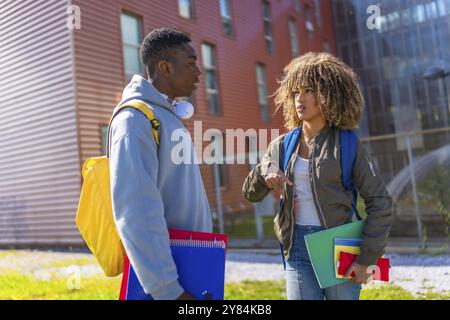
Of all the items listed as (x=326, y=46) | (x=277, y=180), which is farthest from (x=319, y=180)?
(x=326, y=46)

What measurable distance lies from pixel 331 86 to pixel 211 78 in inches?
263

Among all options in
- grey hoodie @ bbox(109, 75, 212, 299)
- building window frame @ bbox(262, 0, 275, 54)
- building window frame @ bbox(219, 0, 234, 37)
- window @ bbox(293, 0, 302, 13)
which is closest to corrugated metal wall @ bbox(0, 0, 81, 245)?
grey hoodie @ bbox(109, 75, 212, 299)

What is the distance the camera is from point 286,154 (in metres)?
1.95

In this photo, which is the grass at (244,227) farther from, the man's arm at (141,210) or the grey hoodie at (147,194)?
the man's arm at (141,210)

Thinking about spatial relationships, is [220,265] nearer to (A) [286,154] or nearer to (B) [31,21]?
(A) [286,154]

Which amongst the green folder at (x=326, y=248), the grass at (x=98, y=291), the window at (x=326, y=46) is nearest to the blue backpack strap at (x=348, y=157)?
the green folder at (x=326, y=248)

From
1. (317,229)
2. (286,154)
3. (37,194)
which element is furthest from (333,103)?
(37,194)

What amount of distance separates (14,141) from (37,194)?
69 centimetres

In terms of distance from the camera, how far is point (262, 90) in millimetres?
10805

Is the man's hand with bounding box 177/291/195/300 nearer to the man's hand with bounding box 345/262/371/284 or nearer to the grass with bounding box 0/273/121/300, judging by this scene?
the man's hand with bounding box 345/262/371/284

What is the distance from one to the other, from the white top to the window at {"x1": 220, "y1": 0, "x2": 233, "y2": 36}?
16.2 ft

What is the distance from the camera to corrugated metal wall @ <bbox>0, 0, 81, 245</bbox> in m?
3.23

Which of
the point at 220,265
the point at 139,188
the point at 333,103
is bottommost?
the point at 220,265
